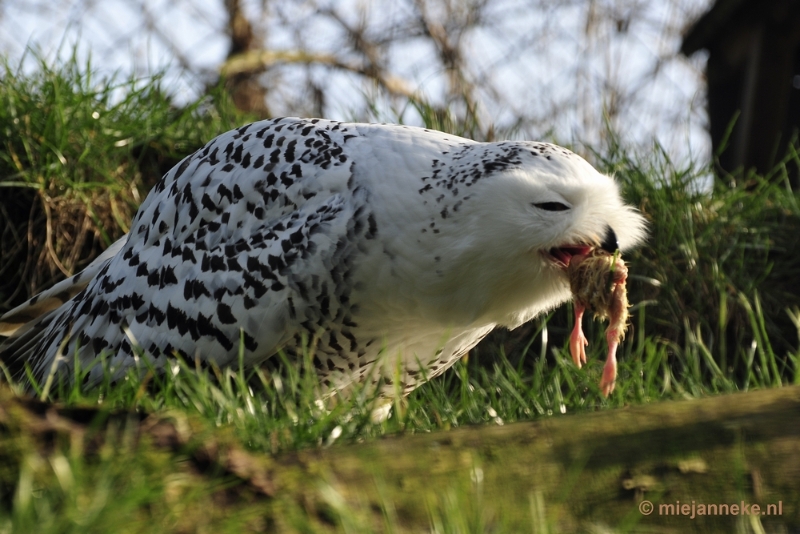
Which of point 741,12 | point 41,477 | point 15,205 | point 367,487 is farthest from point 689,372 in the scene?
point 741,12

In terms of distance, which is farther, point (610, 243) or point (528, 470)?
point (610, 243)

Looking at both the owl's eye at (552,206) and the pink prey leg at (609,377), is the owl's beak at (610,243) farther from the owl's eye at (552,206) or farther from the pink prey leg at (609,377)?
the pink prey leg at (609,377)

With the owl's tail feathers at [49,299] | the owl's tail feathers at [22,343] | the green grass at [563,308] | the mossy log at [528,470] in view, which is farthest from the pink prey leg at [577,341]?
the owl's tail feathers at [22,343]

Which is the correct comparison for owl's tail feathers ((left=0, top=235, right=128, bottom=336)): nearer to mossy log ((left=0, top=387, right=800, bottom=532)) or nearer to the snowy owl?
the snowy owl

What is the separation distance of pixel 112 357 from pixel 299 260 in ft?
2.92

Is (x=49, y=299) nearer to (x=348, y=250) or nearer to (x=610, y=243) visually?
(x=348, y=250)

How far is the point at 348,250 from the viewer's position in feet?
9.98

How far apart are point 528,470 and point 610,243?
126 cm

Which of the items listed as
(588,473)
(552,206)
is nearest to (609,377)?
(552,206)

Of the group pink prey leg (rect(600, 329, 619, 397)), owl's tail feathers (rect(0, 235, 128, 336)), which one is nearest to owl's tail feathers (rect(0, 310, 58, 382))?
owl's tail feathers (rect(0, 235, 128, 336))

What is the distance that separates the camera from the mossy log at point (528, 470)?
1715 mm

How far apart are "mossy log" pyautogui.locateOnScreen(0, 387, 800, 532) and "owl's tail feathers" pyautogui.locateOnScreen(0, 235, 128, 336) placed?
2.37m

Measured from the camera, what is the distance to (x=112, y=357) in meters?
3.45

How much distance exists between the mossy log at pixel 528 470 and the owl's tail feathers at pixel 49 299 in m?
2.37
